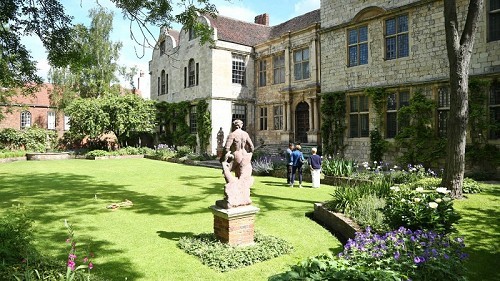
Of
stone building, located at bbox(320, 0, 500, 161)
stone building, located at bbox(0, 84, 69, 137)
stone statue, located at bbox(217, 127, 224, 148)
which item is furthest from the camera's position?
stone building, located at bbox(0, 84, 69, 137)

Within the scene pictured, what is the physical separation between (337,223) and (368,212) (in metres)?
0.71

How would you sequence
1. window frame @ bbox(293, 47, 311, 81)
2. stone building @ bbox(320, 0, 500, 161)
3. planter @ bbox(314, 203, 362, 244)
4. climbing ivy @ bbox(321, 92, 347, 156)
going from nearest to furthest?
planter @ bbox(314, 203, 362, 244), stone building @ bbox(320, 0, 500, 161), climbing ivy @ bbox(321, 92, 347, 156), window frame @ bbox(293, 47, 311, 81)

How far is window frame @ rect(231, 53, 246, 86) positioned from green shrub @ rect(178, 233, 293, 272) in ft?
66.4

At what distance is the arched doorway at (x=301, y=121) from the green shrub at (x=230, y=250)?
1648 cm

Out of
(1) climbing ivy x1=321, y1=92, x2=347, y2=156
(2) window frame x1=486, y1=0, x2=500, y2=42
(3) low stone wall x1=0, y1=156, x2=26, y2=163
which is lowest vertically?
(3) low stone wall x1=0, y1=156, x2=26, y2=163

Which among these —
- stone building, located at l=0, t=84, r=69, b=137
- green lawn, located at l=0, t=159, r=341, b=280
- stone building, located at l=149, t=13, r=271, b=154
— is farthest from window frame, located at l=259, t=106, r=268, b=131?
stone building, located at l=0, t=84, r=69, b=137

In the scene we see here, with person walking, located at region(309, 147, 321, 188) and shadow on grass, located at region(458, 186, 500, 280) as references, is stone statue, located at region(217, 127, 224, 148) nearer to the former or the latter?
person walking, located at region(309, 147, 321, 188)

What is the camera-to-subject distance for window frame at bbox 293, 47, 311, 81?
22000 mm

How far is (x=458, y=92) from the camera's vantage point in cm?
921

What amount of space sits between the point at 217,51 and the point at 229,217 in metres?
20.3

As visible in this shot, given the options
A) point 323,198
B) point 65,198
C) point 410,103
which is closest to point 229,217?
point 323,198

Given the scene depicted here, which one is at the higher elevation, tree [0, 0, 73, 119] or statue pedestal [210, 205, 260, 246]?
tree [0, 0, 73, 119]

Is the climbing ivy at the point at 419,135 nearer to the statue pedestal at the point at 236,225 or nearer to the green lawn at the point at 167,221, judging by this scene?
the green lawn at the point at 167,221

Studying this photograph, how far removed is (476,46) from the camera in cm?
1369
